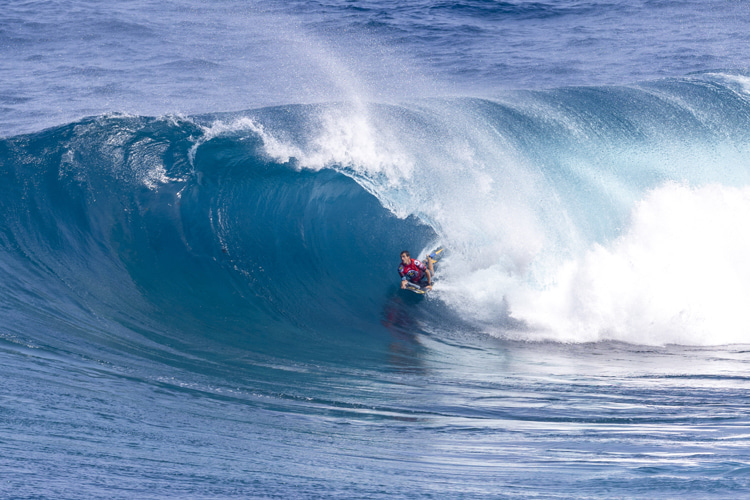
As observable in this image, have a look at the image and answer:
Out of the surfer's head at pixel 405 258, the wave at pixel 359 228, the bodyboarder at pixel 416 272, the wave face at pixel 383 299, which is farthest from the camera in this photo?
the bodyboarder at pixel 416 272

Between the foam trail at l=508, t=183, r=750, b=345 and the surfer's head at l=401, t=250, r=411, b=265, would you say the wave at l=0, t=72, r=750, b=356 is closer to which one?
the foam trail at l=508, t=183, r=750, b=345

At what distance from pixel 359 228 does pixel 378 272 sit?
113 centimetres

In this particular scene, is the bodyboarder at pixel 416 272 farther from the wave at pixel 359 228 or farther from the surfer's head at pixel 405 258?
the wave at pixel 359 228

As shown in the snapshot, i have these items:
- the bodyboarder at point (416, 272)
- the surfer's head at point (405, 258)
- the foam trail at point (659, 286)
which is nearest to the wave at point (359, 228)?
the foam trail at point (659, 286)

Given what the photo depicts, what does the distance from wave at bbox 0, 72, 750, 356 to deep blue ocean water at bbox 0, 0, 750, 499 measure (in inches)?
2.2

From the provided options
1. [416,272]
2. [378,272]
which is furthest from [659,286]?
[378,272]

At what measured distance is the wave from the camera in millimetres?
10352

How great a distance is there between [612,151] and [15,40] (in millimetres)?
20425

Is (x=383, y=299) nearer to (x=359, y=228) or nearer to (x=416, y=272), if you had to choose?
(x=416, y=272)

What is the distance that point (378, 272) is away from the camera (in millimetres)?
12188

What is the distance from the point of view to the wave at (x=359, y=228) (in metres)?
10.4

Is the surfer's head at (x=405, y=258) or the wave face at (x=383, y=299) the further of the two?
the surfer's head at (x=405, y=258)

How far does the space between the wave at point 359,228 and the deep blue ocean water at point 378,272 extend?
56 millimetres

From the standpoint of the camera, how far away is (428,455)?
609 centimetres
